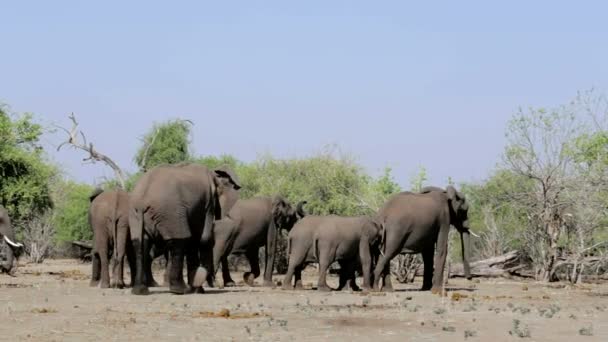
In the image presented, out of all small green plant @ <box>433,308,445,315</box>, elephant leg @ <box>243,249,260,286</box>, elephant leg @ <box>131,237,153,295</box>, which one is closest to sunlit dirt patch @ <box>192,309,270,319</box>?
small green plant @ <box>433,308,445,315</box>

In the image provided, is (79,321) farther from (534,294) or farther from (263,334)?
(534,294)

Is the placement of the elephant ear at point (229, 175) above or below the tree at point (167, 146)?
below

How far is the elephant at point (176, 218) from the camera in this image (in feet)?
72.1

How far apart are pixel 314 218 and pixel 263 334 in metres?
12.4

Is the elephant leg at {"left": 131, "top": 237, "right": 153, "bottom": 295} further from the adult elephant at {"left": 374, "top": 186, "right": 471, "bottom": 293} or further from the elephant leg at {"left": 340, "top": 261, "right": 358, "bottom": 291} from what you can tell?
the elephant leg at {"left": 340, "top": 261, "right": 358, "bottom": 291}

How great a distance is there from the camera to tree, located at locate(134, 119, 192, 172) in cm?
5722

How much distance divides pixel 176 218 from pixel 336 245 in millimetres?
5651

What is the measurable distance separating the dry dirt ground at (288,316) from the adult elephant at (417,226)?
154cm

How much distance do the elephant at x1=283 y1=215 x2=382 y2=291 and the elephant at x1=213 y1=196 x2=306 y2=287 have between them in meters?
1.99

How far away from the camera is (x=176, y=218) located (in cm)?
2200

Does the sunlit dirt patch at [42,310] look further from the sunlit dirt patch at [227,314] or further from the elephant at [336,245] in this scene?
the elephant at [336,245]

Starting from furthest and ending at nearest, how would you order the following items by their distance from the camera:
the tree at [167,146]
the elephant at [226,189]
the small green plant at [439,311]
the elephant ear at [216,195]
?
the tree at [167,146]
the elephant at [226,189]
the elephant ear at [216,195]
the small green plant at [439,311]

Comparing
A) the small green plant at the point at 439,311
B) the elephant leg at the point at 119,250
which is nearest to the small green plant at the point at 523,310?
the small green plant at the point at 439,311

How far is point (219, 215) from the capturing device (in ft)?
76.6
